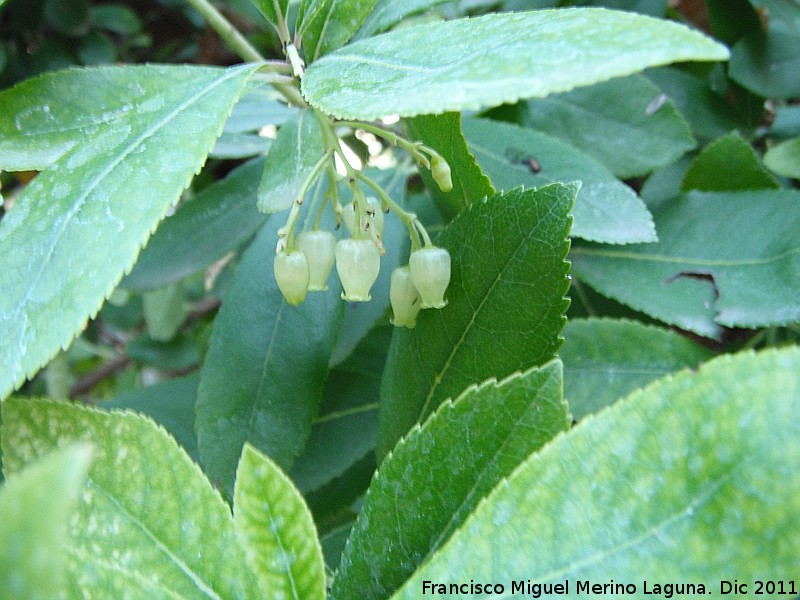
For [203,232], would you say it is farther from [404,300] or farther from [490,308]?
[490,308]

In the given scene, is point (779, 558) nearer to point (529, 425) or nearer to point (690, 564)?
point (690, 564)

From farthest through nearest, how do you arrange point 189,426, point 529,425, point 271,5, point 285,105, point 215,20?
point 285,105 → point 189,426 → point 215,20 → point 271,5 → point 529,425

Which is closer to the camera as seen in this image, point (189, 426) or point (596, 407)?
point (596, 407)

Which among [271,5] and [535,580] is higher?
[271,5]

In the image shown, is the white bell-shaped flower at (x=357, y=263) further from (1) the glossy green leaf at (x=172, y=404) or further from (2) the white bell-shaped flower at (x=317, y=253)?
(1) the glossy green leaf at (x=172, y=404)

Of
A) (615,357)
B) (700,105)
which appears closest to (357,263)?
(615,357)

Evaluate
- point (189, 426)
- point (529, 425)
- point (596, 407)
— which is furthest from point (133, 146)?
point (596, 407)
